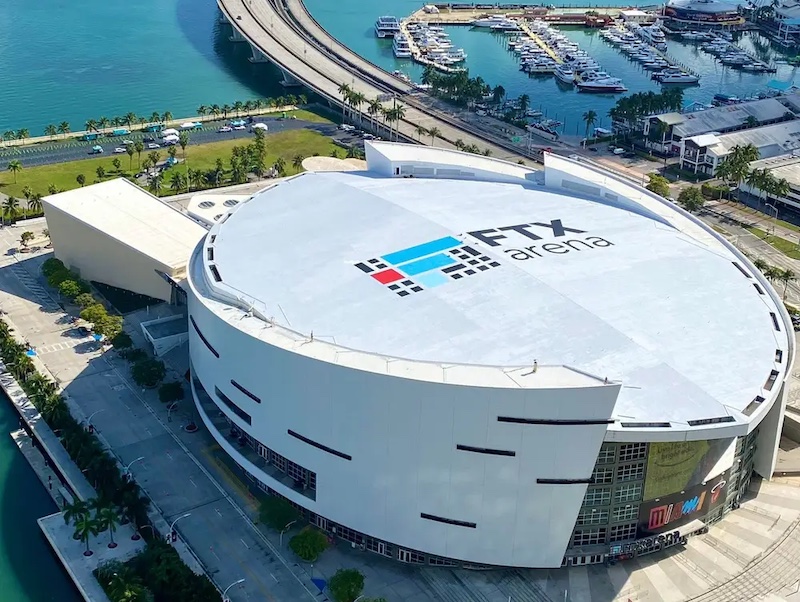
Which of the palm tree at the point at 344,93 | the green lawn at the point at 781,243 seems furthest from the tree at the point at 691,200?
the palm tree at the point at 344,93

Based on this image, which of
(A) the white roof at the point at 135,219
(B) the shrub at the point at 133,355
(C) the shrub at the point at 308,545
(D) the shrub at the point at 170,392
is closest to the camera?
(C) the shrub at the point at 308,545

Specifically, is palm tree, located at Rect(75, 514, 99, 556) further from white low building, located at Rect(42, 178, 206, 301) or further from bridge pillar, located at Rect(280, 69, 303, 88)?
bridge pillar, located at Rect(280, 69, 303, 88)

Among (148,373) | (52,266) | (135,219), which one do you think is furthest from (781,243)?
(52,266)

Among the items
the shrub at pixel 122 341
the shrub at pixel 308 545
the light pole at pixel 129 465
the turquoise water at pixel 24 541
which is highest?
the shrub at pixel 308 545

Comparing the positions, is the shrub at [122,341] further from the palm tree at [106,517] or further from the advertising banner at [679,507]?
the advertising banner at [679,507]

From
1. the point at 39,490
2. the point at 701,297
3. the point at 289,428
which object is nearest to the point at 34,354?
the point at 39,490

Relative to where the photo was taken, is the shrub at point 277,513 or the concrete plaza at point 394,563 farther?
the shrub at point 277,513

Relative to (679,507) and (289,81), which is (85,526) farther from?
(289,81)
